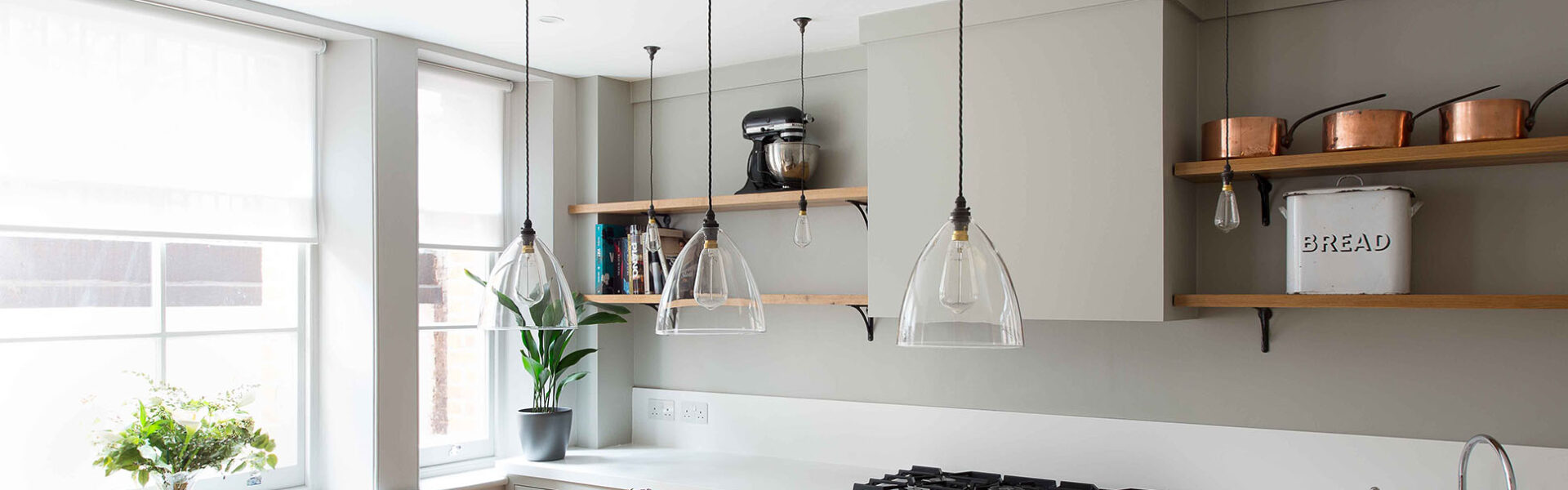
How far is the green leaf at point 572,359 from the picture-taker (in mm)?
3689

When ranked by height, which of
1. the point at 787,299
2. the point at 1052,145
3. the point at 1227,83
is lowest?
the point at 787,299

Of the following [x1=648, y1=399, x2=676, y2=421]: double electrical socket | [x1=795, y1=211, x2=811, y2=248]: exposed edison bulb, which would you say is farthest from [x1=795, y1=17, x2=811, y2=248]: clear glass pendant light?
[x1=648, y1=399, x2=676, y2=421]: double electrical socket

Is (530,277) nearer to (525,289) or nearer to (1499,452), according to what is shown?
(525,289)

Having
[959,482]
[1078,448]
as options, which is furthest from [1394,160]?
[959,482]

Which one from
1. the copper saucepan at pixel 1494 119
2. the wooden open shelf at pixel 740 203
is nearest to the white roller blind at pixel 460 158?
the wooden open shelf at pixel 740 203

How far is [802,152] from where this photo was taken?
347 cm

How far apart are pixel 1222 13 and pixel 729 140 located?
1780 millimetres

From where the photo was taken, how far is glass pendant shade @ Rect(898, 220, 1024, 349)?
5.06 ft

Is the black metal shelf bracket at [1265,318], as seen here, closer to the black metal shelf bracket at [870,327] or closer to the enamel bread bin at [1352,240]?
the enamel bread bin at [1352,240]

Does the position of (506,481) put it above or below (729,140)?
below

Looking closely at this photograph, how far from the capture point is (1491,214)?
2.51 metres

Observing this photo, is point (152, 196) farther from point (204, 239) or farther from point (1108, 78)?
point (1108, 78)

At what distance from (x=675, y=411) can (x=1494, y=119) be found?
9.09 feet

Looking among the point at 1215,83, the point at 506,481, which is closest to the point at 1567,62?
the point at 1215,83
